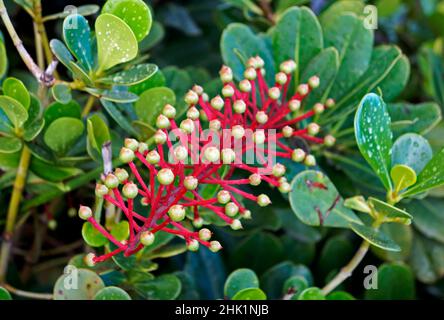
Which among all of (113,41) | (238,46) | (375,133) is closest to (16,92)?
(113,41)

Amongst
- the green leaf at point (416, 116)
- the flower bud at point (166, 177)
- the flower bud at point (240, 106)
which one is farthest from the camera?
the green leaf at point (416, 116)

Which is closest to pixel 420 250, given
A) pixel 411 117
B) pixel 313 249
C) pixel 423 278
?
pixel 423 278

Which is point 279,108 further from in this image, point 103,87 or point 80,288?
point 80,288

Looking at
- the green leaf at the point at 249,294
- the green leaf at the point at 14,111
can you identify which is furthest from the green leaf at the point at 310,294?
the green leaf at the point at 14,111

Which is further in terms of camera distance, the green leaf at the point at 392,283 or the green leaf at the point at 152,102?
the green leaf at the point at 392,283

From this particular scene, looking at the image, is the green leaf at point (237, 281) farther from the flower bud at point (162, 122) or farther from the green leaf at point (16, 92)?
the green leaf at point (16, 92)

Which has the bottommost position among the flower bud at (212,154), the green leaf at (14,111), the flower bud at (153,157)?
the flower bud at (212,154)
